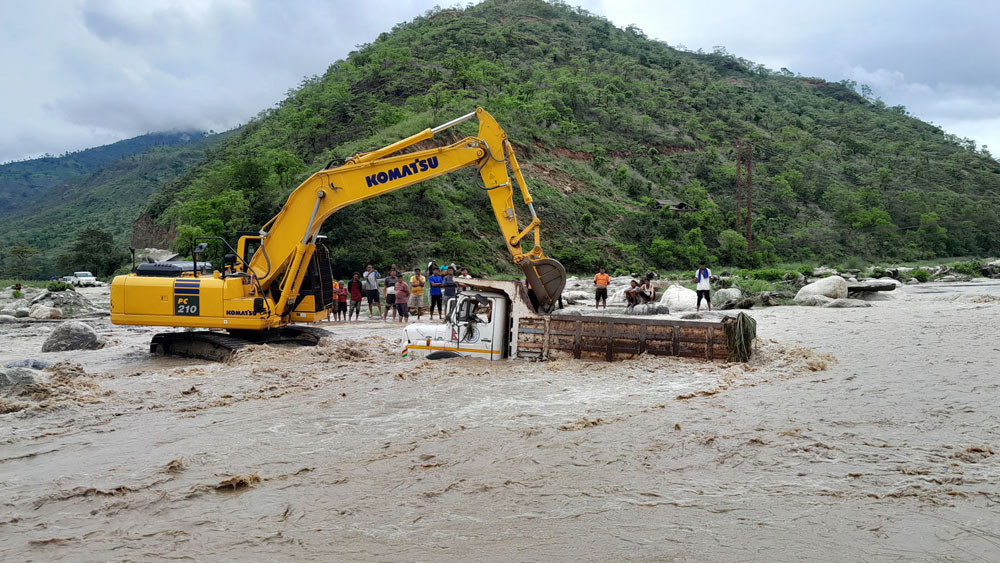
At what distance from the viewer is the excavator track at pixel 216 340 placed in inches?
520

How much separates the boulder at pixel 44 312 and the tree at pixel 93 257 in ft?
103

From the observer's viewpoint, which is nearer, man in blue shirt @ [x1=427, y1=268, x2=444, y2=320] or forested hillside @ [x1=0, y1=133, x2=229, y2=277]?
man in blue shirt @ [x1=427, y1=268, x2=444, y2=320]

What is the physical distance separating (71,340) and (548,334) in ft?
→ 36.1

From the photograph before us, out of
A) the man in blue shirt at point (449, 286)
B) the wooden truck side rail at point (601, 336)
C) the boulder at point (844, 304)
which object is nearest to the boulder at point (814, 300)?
the boulder at point (844, 304)

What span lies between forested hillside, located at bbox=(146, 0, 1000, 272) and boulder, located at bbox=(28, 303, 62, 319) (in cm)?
1019

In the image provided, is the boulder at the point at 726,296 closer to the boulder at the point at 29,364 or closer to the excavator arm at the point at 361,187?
the excavator arm at the point at 361,187

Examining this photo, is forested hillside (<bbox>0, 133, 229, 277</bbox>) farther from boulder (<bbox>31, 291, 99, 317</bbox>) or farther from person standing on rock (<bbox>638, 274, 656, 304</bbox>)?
person standing on rock (<bbox>638, 274, 656, 304</bbox>)

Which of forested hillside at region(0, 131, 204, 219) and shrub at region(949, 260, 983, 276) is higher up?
forested hillside at region(0, 131, 204, 219)

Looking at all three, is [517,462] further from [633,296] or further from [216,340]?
[633,296]

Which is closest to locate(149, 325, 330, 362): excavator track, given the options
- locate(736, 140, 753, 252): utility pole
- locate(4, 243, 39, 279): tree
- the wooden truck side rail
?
the wooden truck side rail

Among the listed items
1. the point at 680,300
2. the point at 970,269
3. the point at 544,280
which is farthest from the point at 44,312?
the point at 970,269

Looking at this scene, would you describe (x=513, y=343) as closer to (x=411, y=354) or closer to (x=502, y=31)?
(x=411, y=354)

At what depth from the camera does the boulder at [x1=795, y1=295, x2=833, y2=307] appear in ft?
70.7

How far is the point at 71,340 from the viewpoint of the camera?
14.8 m
